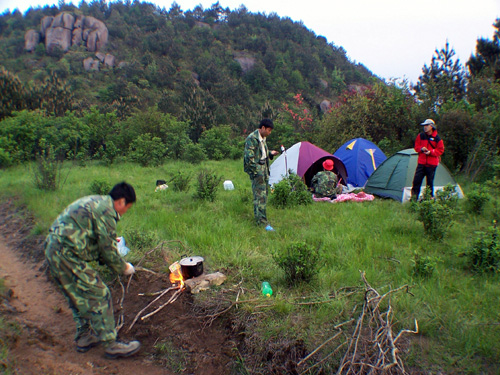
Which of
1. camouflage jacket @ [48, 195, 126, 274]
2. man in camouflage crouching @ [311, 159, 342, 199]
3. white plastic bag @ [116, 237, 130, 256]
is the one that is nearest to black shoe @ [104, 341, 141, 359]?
camouflage jacket @ [48, 195, 126, 274]

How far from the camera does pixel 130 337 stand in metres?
3.11

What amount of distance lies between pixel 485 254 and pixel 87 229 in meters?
4.34

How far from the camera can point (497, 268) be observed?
3.77 metres

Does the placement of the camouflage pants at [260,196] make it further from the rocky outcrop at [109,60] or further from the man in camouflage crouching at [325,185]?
the rocky outcrop at [109,60]

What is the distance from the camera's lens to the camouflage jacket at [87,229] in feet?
8.27

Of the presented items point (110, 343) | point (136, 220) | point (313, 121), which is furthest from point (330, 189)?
point (313, 121)

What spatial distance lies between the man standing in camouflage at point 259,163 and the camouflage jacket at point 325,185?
92.8 inches

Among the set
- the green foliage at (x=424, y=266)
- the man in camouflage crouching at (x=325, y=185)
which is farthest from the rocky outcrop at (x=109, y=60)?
the green foliage at (x=424, y=266)

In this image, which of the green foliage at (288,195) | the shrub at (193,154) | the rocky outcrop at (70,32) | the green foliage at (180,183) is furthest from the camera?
the rocky outcrop at (70,32)

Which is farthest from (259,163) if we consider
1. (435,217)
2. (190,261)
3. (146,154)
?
(146,154)

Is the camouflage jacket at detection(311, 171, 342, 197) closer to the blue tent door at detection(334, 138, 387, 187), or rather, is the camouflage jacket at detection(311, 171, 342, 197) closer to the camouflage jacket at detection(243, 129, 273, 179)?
the blue tent door at detection(334, 138, 387, 187)

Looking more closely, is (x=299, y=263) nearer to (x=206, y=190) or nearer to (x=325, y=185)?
(x=206, y=190)

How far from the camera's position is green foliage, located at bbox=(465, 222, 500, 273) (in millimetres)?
3792

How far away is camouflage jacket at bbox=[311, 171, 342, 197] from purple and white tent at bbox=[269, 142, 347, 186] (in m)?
0.84
